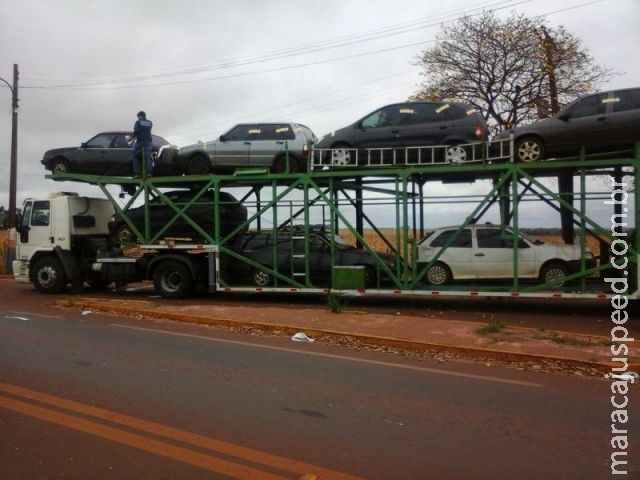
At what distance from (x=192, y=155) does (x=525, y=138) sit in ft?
25.0

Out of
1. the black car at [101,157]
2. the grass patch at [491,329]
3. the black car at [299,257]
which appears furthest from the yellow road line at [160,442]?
the black car at [101,157]

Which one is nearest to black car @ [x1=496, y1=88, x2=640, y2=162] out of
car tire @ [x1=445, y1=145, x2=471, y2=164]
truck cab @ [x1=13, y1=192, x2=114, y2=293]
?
car tire @ [x1=445, y1=145, x2=471, y2=164]

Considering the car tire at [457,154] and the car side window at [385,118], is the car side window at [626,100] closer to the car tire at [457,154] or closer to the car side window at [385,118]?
the car tire at [457,154]

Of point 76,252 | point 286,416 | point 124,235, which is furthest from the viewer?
point 76,252

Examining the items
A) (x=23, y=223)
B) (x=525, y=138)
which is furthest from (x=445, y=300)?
(x=23, y=223)

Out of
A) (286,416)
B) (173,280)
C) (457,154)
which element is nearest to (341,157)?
(457,154)

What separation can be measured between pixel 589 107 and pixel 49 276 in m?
13.1

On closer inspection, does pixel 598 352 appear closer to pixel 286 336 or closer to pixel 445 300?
pixel 286 336

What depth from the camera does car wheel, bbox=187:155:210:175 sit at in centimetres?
1453

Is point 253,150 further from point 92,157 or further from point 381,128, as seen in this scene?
point 92,157

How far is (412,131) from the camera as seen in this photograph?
41.7 feet

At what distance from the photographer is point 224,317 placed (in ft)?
35.3

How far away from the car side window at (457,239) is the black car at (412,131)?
147 centimetres

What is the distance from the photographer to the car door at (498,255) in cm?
1191
